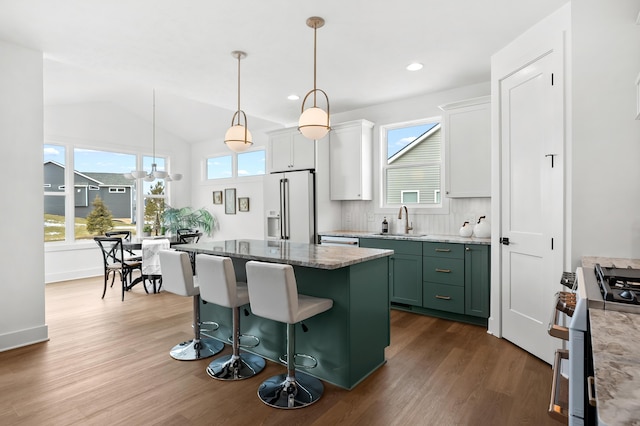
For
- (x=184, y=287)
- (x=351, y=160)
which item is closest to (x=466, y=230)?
(x=351, y=160)

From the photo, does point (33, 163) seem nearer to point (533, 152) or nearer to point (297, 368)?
point (297, 368)

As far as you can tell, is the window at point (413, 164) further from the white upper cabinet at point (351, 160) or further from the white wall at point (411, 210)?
the white upper cabinet at point (351, 160)

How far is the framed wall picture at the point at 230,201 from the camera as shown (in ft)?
25.3

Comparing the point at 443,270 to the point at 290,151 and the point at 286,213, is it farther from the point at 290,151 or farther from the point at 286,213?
the point at 290,151

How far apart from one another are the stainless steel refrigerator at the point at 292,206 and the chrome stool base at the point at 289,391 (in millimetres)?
2660

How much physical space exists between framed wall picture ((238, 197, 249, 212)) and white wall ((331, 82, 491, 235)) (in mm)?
2631

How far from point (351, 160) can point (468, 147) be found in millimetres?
1604

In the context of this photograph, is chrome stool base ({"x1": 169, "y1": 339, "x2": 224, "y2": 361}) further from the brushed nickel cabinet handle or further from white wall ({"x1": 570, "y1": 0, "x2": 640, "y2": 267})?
white wall ({"x1": 570, "y1": 0, "x2": 640, "y2": 267})

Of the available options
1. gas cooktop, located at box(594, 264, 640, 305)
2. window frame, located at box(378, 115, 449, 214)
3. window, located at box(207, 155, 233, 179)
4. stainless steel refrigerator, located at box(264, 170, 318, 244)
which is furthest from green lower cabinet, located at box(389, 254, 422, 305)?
window, located at box(207, 155, 233, 179)

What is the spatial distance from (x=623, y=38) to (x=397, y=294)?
3.11 meters

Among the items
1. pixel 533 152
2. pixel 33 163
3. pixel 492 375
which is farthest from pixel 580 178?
pixel 33 163

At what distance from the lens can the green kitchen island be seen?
251 centimetres

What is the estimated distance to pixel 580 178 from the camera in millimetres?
2600

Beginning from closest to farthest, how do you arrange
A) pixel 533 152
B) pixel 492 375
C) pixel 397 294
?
pixel 492 375 → pixel 533 152 → pixel 397 294
